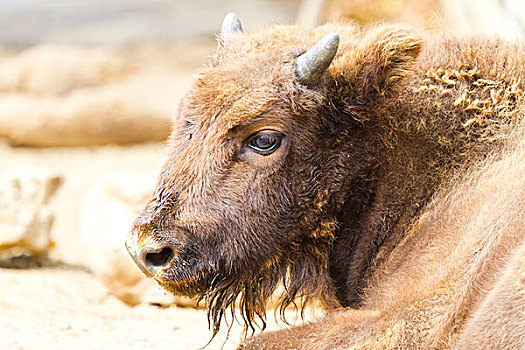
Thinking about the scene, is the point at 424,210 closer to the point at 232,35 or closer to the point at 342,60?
the point at 342,60

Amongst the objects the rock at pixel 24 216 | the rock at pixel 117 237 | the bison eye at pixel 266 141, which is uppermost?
the bison eye at pixel 266 141

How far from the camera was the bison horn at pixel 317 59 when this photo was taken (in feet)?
12.2

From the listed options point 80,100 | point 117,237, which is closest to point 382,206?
point 117,237

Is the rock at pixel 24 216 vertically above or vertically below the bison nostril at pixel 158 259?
below

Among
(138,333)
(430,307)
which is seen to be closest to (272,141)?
(430,307)

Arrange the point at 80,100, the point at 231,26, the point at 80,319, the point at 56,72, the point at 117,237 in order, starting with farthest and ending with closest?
the point at 56,72
the point at 80,100
the point at 117,237
the point at 80,319
the point at 231,26

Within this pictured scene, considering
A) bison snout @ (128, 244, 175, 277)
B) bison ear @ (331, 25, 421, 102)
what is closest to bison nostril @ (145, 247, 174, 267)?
bison snout @ (128, 244, 175, 277)

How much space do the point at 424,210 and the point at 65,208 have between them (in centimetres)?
499

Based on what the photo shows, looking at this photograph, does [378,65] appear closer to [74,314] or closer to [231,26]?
[231,26]

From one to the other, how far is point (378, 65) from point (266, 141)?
0.68 m

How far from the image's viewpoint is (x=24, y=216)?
21.8 feet

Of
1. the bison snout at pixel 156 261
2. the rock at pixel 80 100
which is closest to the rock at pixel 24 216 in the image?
the bison snout at pixel 156 261

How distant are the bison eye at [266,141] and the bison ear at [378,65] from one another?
1.40 ft

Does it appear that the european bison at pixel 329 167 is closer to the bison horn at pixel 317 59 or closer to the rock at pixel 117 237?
the bison horn at pixel 317 59
